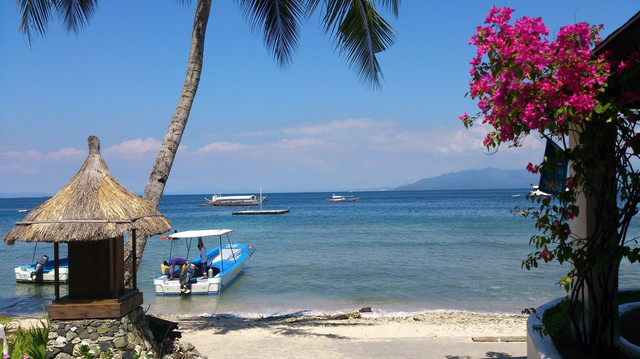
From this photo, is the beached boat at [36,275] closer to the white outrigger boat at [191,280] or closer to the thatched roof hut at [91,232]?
the white outrigger boat at [191,280]

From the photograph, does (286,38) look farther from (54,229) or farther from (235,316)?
(235,316)

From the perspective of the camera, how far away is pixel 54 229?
5.05 m

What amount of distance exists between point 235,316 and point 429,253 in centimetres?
1272

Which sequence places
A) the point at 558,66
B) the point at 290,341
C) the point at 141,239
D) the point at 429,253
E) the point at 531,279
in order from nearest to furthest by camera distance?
the point at 558,66, the point at 141,239, the point at 290,341, the point at 531,279, the point at 429,253

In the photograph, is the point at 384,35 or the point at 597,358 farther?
the point at 384,35

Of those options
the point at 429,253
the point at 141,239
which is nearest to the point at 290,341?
the point at 141,239

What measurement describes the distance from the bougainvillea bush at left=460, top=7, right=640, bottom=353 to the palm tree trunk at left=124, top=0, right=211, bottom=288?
482 centimetres

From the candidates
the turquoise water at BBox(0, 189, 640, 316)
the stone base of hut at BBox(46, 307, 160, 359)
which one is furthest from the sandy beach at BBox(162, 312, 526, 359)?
the stone base of hut at BBox(46, 307, 160, 359)

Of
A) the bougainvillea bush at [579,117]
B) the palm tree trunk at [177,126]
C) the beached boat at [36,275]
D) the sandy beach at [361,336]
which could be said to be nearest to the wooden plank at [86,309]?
→ the palm tree trunk at [177,126]

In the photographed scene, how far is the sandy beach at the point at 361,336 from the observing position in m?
6.98

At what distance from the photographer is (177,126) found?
755cm

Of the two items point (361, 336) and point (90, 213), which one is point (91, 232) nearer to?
point (90, 213)

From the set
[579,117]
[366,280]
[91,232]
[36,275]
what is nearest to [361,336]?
[91,232]

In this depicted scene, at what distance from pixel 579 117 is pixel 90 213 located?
4.49m
